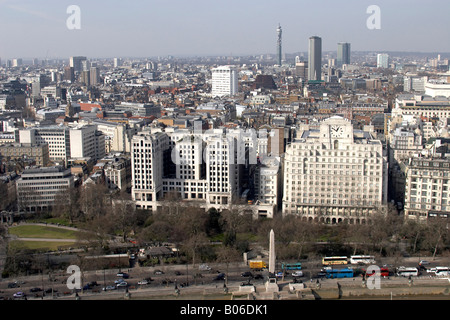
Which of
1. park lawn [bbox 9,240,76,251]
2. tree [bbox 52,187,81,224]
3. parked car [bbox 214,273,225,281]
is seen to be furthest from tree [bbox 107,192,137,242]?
parked car [bbox 214,273,225,281]

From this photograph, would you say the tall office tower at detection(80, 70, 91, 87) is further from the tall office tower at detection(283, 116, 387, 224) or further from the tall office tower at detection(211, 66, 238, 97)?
the tall office tower at detection(283, 116, 387, 224)

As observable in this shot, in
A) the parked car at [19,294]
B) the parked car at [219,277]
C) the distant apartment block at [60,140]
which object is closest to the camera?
the parked car at [19,294]

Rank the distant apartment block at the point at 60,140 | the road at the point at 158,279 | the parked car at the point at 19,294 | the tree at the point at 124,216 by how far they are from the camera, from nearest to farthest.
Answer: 1. the parked car at the point at 19,294
2. the road at the point at 158,279
3. the tree at the point at 124,216
4. the distant apartment block at the point at 60,140

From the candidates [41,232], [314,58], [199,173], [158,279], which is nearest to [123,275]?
[158,279]

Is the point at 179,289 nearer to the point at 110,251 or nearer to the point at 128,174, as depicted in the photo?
the point at 110,251

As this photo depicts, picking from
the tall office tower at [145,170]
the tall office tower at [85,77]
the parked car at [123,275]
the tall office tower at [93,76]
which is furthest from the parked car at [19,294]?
the tall office tower at [93,76]

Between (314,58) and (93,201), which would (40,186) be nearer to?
(93,201)

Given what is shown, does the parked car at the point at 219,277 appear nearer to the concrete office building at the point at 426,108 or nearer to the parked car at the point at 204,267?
the parked car at the point at 204,267
